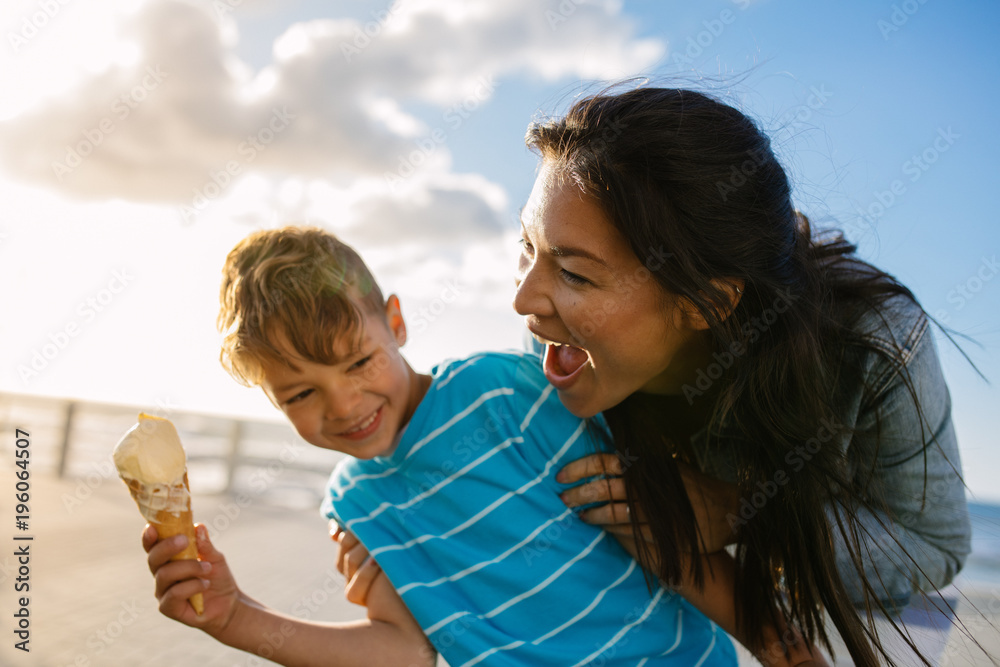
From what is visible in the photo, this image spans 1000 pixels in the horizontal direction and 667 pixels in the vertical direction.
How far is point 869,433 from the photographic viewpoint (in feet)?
6.59

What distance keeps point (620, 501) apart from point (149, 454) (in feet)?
4.25

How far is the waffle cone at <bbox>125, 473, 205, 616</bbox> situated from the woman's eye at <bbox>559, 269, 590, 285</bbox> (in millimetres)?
1212

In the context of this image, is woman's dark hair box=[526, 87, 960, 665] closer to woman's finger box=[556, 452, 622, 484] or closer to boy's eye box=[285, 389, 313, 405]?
woman's finger box=[556, 452, 622, 484]

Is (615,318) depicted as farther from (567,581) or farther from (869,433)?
(869,433)

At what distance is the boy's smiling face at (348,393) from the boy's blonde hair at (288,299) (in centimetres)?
3

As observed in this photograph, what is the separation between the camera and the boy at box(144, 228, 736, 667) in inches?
72.9

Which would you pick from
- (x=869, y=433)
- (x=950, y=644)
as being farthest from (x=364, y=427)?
(x=950, y=644)

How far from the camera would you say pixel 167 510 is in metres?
1.82

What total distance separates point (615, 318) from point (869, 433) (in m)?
0.91

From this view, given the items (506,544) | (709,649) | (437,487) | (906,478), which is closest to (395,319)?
(437,487)

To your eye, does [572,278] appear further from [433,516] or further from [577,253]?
[433,516]

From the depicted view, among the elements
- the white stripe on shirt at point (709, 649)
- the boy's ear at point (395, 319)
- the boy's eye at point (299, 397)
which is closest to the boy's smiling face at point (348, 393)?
the boy's eye at point (299, 397)

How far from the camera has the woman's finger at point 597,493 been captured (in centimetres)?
190

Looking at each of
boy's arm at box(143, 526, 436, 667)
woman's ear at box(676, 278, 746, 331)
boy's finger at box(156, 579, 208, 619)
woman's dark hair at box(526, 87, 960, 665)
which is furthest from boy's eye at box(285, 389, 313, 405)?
woman's ear at box(676, 278, 746, 331)
